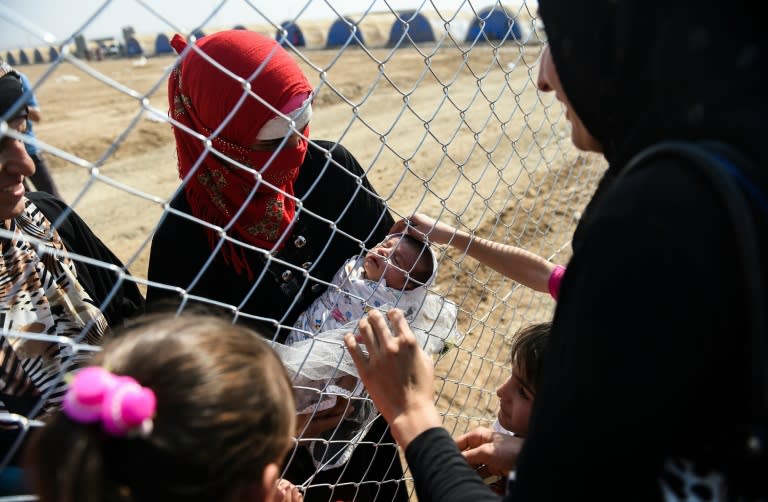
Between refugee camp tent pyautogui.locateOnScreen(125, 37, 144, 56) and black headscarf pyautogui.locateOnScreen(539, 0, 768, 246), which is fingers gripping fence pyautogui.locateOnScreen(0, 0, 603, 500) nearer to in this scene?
black headscarf pyautogui.locateOnScreen(539, 0, 768, 246)

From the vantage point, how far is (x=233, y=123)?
Answer: 161cm

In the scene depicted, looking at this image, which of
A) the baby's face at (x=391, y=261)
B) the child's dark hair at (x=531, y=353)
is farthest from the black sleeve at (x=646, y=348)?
the baby's face at (x=391, y=261)

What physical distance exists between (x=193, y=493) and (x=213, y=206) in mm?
1014

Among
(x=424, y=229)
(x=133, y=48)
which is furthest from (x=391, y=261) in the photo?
(x=133, y=48)

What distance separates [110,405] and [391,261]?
1.23 meters

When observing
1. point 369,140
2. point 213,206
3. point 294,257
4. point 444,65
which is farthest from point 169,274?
point 444,65

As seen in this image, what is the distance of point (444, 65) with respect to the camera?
648 inches

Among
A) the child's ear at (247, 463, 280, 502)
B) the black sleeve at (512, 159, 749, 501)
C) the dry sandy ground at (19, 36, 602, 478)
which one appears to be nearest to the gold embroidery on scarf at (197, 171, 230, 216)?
the dry sandy ground at (19, 36, 602, 478)

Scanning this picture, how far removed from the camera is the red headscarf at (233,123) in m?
1.59

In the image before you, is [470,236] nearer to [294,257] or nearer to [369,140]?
[294,257]

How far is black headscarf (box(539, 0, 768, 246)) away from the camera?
66cm

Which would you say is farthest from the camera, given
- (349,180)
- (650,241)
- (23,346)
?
(349,180)

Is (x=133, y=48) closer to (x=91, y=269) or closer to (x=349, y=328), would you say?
(x=91, y=269)

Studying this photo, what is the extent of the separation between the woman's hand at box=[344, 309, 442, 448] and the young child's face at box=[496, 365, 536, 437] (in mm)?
585
